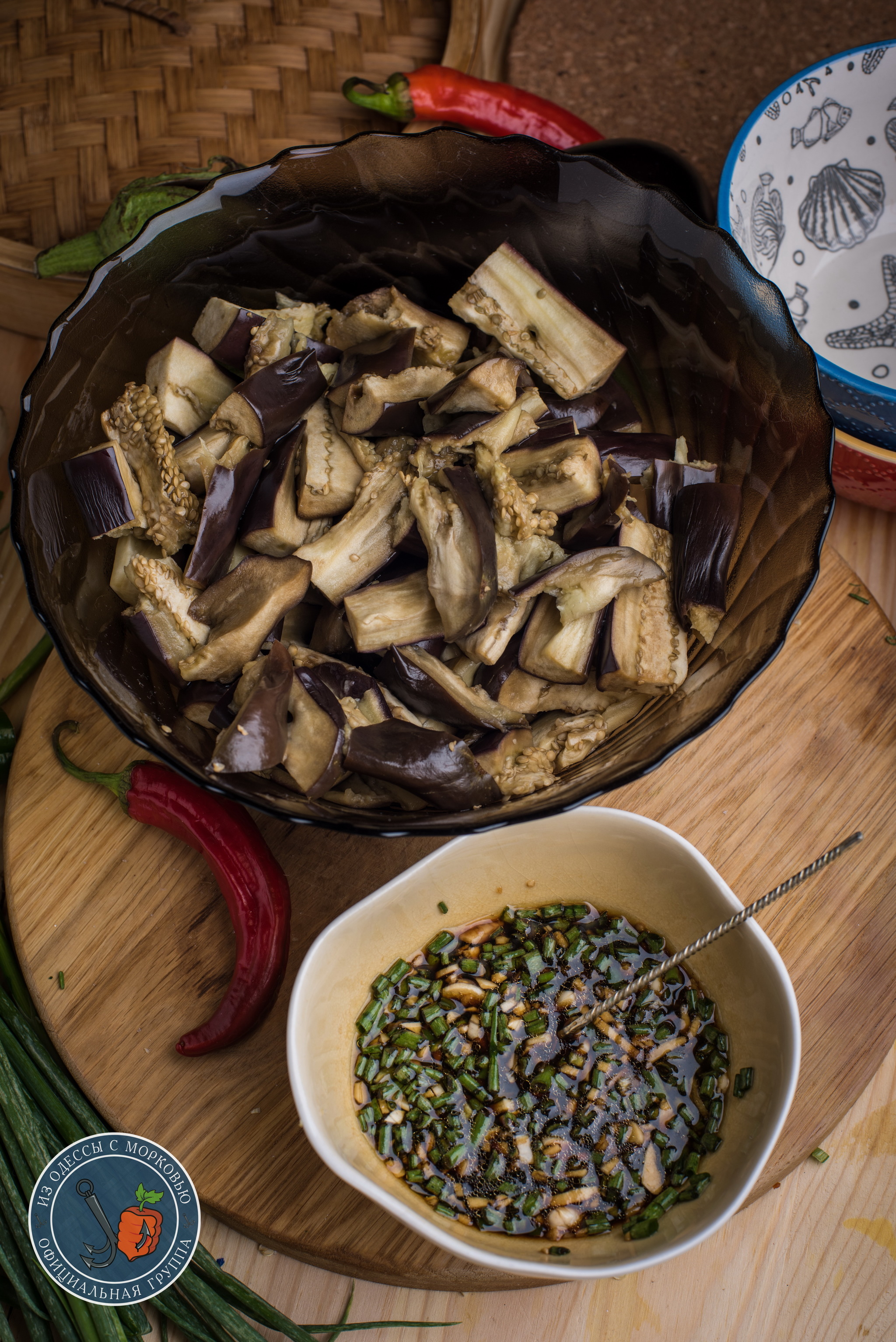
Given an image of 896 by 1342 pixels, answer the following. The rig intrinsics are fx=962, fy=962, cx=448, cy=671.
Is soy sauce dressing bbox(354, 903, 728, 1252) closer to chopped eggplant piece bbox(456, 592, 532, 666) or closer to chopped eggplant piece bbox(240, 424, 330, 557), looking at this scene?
chopped eggplant piece bbox(456, 592, 532, 666)

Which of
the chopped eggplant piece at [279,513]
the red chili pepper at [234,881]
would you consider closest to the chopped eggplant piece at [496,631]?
the chopped eggplant piece at [279,513]

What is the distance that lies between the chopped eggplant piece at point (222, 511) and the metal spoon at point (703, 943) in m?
1.00

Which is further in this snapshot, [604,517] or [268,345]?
[268,345]

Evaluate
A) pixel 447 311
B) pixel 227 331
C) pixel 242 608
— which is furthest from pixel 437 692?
pixel 447 311

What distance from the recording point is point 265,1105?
1.78 metres

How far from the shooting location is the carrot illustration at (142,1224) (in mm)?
1718

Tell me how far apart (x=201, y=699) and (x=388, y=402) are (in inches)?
23.7

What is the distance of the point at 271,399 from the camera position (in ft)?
5.38

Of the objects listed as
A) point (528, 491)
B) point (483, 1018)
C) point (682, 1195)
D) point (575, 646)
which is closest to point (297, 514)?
point (528, 491)

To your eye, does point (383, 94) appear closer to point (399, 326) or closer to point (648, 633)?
point (399, 326)

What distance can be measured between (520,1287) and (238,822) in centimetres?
98

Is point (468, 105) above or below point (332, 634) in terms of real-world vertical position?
above

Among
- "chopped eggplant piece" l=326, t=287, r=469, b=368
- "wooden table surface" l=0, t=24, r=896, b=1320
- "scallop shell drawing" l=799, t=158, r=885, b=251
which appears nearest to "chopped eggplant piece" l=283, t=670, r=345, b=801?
"chopped eggplant piece" l=326, t=287, r=469, b=368

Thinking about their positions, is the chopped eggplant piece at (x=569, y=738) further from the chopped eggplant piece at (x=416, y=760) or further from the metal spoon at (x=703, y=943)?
the metal spoon at (x=703, y=943)
